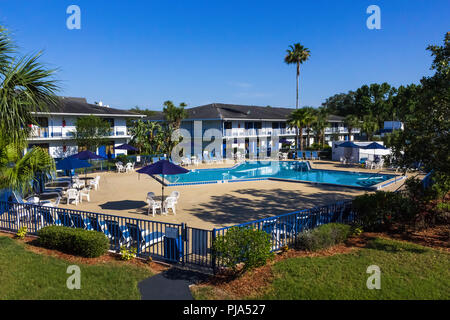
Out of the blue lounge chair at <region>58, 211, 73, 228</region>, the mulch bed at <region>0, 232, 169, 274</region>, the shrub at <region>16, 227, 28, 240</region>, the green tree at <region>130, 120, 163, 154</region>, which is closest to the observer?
the mulch bed at <region>0, 232, 169, 274</region>

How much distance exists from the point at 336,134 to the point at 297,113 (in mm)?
16503

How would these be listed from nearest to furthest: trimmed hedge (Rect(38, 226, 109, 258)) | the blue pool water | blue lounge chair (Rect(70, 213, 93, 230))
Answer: trimmed hedge (Rect(38, 226, 109, 258)) < blue lounge chair (Rect(70, 213, 93, 230)) < the blue pool water

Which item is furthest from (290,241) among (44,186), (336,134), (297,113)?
(336,134)

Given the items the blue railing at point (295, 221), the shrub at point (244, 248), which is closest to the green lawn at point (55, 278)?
the shrub at point (244, 248)

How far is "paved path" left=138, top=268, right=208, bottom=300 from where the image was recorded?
5.90 metres

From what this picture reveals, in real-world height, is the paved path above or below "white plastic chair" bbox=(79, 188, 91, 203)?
below

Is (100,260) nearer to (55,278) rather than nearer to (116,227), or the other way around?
(116,227)

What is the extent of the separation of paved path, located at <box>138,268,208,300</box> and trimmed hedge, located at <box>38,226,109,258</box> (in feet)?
6.52

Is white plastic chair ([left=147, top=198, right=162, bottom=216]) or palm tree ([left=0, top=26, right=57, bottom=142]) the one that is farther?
white plastic chair ([left=147, top=198, right=162, bottom=216])

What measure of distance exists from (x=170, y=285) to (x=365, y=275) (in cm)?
417

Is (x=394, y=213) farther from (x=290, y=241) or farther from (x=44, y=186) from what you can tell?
(x=44, y=186)

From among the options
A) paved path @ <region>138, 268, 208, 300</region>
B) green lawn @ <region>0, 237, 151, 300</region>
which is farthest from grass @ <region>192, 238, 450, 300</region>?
green lawn @ <region>0, 237, 151, 300</region>

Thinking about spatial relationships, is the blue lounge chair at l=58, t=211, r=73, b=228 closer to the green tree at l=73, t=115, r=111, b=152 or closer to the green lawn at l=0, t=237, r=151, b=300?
the green lawn at l=0, t=237, r=151, b=300
